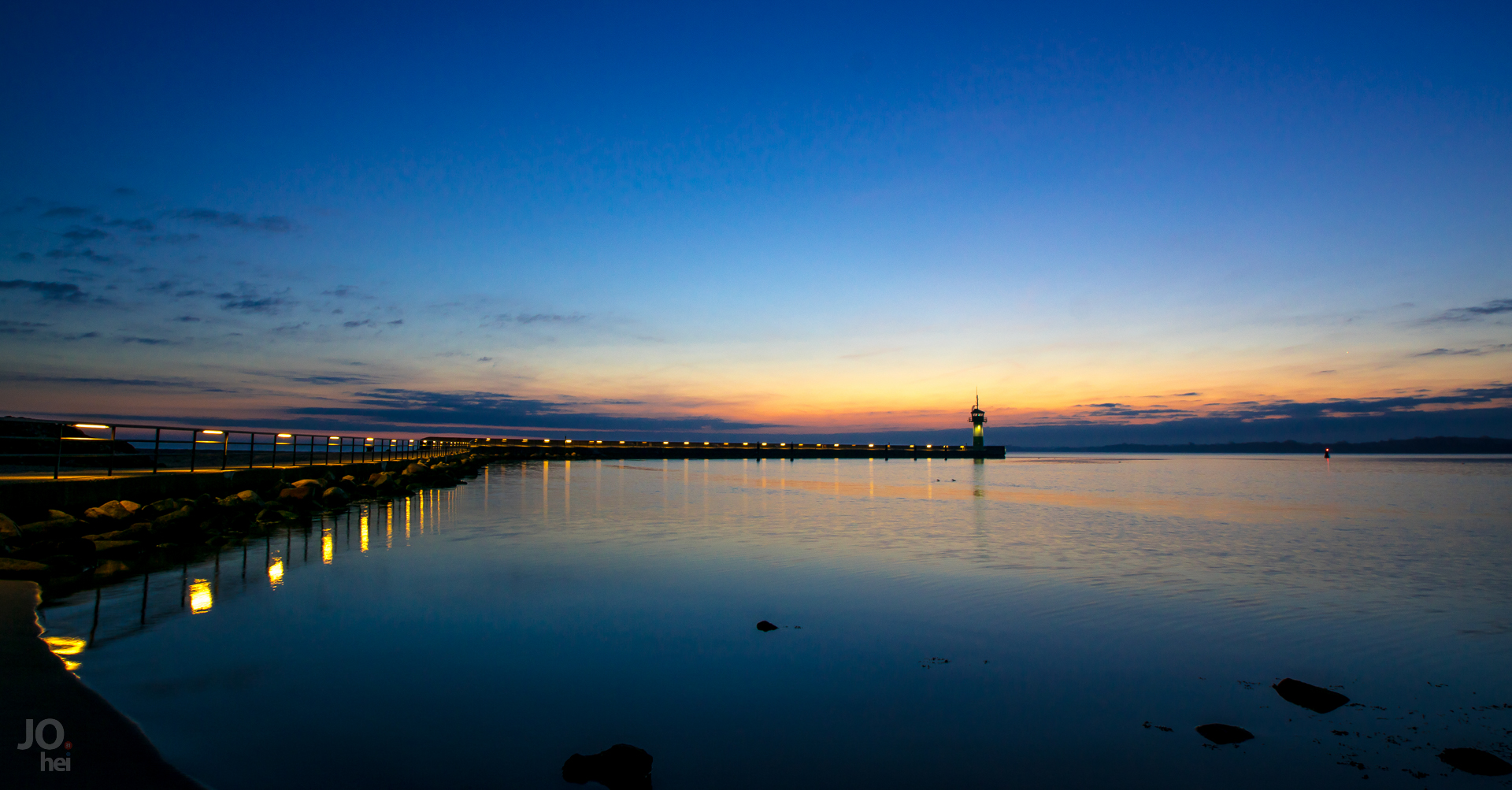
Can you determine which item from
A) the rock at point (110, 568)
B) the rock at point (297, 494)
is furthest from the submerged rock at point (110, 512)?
the rock at point (297, 494)

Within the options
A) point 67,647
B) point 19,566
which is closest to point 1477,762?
point 67,647

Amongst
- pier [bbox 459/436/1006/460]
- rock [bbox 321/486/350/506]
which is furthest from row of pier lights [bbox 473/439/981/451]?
rock [bbox 321/486/350/506]

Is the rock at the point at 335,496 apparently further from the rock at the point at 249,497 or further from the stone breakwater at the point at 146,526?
the rock at the point at 249,497

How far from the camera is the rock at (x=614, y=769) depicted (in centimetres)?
480

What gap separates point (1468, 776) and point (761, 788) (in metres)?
4.81

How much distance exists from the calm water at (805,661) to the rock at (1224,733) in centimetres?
11

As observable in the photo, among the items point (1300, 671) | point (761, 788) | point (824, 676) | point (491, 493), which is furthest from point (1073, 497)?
point (761, 788)

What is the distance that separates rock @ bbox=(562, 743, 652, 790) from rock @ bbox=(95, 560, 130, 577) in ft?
32.9

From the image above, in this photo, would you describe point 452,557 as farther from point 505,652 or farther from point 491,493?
point 491,493

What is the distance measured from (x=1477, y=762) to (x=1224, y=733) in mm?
1510

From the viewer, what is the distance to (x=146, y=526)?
44.7ft

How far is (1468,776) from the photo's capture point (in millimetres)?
5051

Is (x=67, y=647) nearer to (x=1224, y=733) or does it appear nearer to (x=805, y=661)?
(x=805, y=661)

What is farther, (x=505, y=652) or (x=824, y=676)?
(x=505, y=652)
